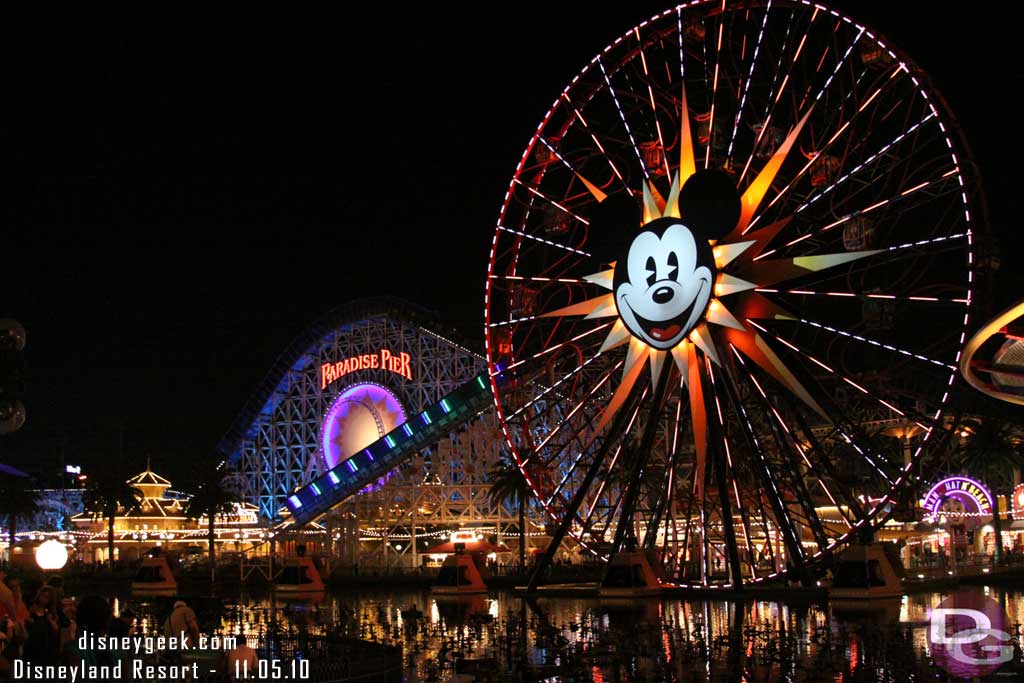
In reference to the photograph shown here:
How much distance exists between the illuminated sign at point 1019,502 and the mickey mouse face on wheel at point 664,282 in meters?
35.2

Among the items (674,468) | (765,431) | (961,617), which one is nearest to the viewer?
(961,617)

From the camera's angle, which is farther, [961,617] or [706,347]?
[706,347]

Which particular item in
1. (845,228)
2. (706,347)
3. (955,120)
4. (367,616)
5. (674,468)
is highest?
(955,120)

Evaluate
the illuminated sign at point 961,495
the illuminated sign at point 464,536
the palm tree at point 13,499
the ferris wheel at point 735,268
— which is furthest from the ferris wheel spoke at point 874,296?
the palm tree at point 13,499

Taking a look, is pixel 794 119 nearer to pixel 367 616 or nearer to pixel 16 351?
pixel 367 616

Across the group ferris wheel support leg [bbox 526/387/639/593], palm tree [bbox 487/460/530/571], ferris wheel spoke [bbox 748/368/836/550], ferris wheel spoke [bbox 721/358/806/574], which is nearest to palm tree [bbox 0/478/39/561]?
palm tree [bbox 487/460/530/571]

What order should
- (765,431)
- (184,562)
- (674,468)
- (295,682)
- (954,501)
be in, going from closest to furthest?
1. (295,682)
2. (674,468)
3. (765,431)
4. (954,501)
5. (184,562)

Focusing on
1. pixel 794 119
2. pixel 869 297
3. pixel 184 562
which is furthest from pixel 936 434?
pixel 184 562

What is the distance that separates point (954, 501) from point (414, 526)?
26945 mm

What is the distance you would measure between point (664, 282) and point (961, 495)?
29822 mm

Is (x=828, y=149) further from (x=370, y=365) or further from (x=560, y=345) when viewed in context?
(x=370, y=365)

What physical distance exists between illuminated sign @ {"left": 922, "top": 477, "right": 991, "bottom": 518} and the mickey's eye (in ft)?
88.6

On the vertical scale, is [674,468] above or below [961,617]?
above

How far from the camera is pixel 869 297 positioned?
3234 centimetres
